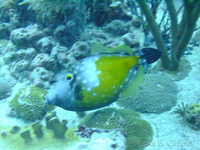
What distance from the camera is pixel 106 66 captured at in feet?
7.99

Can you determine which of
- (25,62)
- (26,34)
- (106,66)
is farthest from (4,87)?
(106,66)

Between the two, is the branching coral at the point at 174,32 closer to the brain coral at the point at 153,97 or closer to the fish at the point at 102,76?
the brain coral at the point at 153,97

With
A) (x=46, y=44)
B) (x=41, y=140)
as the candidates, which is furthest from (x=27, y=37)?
(x=41, y=140)

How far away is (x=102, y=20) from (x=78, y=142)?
5534 millimetres

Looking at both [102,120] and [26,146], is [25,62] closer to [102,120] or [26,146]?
[26,146]

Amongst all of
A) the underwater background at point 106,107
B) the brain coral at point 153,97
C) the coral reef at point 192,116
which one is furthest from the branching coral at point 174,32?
the coral reef at point 192,116

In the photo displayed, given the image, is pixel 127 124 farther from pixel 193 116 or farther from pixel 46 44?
pixel 46 44

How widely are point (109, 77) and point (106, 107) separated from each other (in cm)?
138

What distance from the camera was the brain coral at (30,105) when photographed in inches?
162

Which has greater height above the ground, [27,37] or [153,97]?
[27,37]

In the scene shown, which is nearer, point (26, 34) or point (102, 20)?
point (26, 34)

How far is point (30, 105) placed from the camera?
421cm

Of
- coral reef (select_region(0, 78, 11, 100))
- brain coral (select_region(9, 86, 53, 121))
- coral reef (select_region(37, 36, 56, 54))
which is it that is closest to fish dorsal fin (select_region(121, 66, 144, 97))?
brain coral (select_region(9, 86, 53, 121))

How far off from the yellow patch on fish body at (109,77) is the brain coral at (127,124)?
0.62 m
